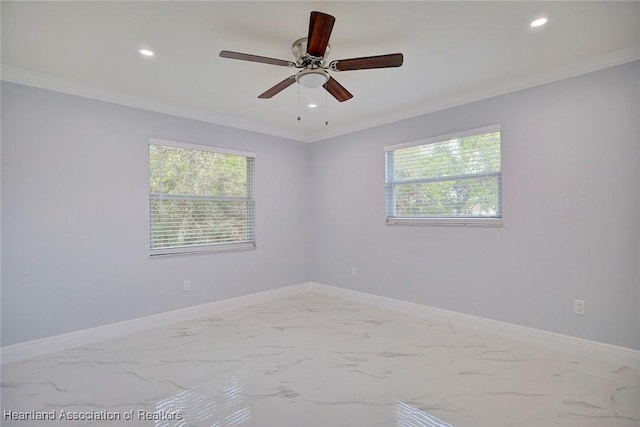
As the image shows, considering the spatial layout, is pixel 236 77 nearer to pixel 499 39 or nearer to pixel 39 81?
pixel 39 81

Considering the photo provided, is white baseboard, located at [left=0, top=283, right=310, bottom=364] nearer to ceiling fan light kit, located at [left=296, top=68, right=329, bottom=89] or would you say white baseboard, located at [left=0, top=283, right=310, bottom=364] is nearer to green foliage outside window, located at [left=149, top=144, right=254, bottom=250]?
green foliage outside window, located at [left=149, top=144, right=254, bottom=250]

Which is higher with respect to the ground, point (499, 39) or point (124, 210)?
point (499, 39)

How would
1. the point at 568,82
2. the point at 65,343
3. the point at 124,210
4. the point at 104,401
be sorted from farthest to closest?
1. the point at 124,210
2. the point at 65,343
3. the point at 568,82
4. the point at 104,401

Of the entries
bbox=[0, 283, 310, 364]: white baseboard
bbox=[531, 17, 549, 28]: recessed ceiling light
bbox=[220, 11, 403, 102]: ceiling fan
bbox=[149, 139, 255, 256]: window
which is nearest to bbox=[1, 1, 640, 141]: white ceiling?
bbox=[531, 17, 549, 28]: recessed ceiling light

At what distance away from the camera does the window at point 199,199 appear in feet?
11.8

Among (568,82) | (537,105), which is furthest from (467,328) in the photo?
(568,82)

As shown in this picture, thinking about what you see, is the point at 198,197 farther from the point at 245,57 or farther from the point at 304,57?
the point at 304,57

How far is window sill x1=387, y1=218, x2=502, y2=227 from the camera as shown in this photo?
322 centimetres

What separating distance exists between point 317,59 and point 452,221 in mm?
2287

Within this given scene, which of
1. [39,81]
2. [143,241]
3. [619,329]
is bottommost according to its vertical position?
[619,329]

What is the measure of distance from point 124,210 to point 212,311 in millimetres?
1567

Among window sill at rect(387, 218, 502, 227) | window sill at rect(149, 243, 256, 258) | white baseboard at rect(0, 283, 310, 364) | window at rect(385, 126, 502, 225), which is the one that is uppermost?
window at rect(385, 126, 502, 225)

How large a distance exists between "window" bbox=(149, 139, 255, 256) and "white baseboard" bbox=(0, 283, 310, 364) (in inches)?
27.6

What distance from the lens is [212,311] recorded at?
13.0 ft
